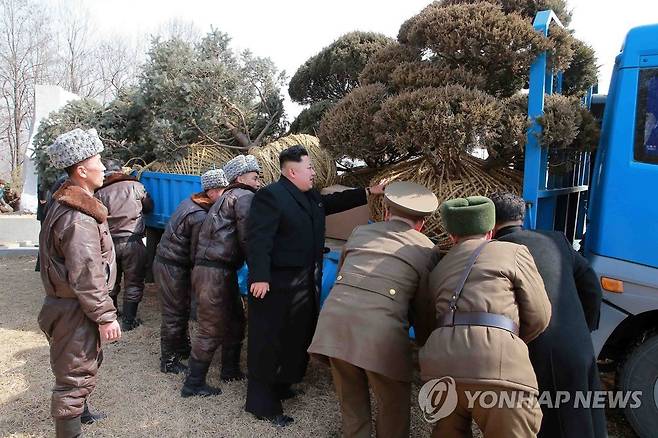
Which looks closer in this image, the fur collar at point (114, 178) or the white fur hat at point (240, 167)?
the white fur hat at point (240, 167)

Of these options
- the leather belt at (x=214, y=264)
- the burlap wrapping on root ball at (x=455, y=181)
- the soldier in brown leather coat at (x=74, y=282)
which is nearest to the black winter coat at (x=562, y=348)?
the burlap wrapping on root ball at (x=455, y=181)

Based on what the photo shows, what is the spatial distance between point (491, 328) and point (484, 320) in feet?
0.13

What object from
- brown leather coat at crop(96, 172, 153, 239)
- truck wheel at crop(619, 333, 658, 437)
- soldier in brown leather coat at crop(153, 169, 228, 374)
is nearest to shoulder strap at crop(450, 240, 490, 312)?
truck wheel at crop(619, 333, 658, 437)

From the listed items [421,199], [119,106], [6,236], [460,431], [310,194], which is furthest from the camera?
[6,236]

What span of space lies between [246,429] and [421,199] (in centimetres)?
185

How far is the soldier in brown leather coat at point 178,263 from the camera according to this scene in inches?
160

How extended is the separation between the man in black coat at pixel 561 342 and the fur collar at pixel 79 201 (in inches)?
85.0

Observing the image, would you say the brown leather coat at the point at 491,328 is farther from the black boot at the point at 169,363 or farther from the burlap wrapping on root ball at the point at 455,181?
the black boot at the point at 169,363

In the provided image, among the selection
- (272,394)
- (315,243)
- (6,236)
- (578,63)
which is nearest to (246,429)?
(272,394)

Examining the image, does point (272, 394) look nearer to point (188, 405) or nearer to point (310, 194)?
point (188, 405)

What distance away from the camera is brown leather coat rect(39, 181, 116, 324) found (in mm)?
2680

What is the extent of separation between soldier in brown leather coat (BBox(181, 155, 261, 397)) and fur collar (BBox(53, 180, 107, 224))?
0.94 m

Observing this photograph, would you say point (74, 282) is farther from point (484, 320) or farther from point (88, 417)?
point (484, 320)

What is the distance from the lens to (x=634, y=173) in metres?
2.73
